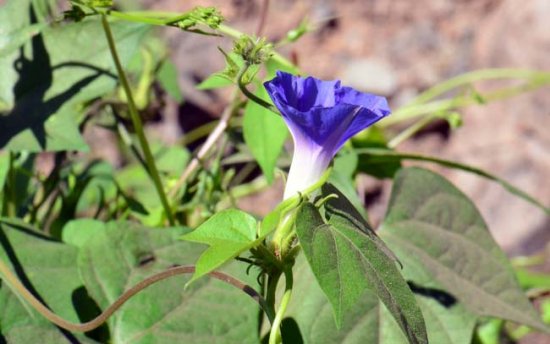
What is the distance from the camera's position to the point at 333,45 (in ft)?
7.86

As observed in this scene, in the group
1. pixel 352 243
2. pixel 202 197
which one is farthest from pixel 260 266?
pixel 202 197

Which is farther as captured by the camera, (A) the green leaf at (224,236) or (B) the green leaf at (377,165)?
(B) the green leaf at (377,165)

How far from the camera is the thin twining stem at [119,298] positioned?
77 centimetres

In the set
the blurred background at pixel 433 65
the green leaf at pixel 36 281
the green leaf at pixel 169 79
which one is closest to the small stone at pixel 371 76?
the blurred background at pixel 433 65

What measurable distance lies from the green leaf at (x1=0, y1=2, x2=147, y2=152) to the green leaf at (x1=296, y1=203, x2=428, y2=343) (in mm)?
436

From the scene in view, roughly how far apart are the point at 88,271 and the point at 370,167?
0.48m

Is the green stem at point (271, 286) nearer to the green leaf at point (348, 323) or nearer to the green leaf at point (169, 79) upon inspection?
the green leaf at point (348, 323)

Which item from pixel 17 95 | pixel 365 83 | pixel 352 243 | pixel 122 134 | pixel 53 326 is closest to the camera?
pixel 352 243

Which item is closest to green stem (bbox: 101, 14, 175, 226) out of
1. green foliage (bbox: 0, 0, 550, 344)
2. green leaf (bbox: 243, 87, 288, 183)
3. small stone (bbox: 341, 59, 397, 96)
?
green foliage (bbox: 0, 0, 550, 344)

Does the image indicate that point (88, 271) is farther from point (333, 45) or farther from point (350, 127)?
point (333, 45)

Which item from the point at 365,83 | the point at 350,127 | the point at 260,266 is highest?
the point at 350,127

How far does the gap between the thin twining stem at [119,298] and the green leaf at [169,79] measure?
1.84 feet

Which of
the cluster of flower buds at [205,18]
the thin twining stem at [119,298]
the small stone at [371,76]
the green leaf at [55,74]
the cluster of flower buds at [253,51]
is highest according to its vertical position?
the cluster of flower buds at [205,18]

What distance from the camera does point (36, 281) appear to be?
36.4 inches
